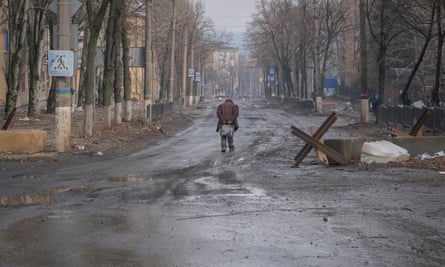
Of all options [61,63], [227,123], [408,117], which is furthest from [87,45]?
[408,117]

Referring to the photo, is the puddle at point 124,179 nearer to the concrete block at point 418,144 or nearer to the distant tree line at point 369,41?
the concrete block at point 418,144

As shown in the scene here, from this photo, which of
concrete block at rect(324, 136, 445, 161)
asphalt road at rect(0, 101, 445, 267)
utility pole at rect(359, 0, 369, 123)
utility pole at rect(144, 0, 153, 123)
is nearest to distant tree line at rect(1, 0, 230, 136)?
utility pole at rect(144, 0, 153, 123)

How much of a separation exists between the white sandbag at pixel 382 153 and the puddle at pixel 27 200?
7.89 meters

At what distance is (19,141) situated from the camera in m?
19.3

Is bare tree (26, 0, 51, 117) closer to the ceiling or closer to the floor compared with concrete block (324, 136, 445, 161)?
closer to the ceiling

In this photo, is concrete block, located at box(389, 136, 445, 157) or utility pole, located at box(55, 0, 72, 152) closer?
concrete block, located at box(389, 136, 445, 157)

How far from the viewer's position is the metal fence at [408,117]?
24.6m

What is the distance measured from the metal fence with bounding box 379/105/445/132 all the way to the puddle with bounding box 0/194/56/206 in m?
16.2

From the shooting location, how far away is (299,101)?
65375 mm

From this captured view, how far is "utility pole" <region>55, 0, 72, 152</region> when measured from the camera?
19703 millimetres

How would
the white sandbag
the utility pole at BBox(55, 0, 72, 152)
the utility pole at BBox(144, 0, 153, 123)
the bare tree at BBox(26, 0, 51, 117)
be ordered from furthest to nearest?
the bare tree at BBox(26, 0, 51, 117)
the utility pole at BBox(144, 0, 153, 123)
the utility pole at BBox(55, 0, 72, 152)
the white sandbag

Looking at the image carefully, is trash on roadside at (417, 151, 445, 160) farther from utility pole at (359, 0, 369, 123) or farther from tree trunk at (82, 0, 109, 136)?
utility pole at (359, 0, 369, 123)

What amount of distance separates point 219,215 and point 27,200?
3.44 m

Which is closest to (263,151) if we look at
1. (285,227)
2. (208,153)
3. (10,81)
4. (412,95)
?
(208,153)
